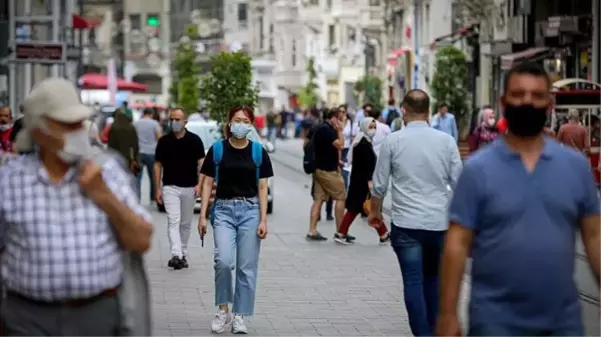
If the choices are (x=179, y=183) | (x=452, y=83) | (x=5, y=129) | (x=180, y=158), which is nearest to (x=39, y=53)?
(x=5, y=129)

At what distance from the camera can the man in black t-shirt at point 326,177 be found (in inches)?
808

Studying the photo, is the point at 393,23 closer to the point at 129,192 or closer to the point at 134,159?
the point at 134,159

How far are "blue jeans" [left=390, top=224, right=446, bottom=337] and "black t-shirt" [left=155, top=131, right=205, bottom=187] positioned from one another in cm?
675

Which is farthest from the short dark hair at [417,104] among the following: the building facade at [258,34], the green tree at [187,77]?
the building facade at [258,34]

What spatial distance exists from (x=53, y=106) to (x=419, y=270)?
436 cm

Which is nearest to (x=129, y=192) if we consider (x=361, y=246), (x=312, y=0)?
(x=361, y=246)

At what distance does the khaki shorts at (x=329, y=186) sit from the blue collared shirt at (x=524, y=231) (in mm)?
14354

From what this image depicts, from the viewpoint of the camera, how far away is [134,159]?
2483 centimetres

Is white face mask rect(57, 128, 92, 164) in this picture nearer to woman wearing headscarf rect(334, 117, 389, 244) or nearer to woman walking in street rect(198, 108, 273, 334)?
woman walking in street rect(198, 108, 273, 334)

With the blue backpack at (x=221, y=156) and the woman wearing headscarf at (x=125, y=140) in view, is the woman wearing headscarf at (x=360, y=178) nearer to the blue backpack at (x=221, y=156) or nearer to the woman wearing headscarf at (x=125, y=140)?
the woman wearing headscarf at (x=125, y=140)

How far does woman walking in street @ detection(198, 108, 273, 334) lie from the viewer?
11.8 m

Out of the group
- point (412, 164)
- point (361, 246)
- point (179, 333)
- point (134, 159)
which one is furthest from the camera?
point (134, 159)

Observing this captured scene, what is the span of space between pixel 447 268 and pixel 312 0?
86.2 metres

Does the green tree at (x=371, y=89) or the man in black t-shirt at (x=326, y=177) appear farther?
the green tree at (x=371, y=89)
